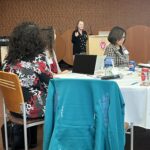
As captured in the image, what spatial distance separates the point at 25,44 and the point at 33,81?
1.05ft

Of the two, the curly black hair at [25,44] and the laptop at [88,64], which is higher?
the curly black hair at [25,44]

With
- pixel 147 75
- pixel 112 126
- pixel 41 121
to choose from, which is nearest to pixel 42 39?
pixel 41 121

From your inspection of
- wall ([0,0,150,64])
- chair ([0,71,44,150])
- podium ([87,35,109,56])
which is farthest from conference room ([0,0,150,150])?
wall ([0,0,150,64])

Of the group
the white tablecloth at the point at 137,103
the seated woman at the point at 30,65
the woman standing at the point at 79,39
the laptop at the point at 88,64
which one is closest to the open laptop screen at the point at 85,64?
the laptop at the point at 88,64

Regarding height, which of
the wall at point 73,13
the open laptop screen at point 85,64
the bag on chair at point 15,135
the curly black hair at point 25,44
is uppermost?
the wall at point 73,13

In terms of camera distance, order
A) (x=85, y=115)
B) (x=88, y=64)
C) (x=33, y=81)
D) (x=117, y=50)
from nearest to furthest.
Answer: (x=85, y=115), (x=33, y=81), (x=88, y=64), (x=117, y=50)

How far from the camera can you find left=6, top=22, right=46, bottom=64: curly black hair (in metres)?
2.59

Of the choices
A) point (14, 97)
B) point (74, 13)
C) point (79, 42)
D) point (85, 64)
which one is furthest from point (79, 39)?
point (14, 97)

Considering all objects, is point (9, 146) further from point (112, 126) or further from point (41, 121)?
point (112, 126)

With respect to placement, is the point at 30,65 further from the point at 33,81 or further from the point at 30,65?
the point at 33,81

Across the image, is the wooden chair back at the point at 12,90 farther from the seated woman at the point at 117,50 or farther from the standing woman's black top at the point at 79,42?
the standing woman's black top at the point at 79,42

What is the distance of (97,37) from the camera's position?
740 cm

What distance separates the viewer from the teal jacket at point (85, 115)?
1793 millimetres

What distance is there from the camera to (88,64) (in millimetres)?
3092
